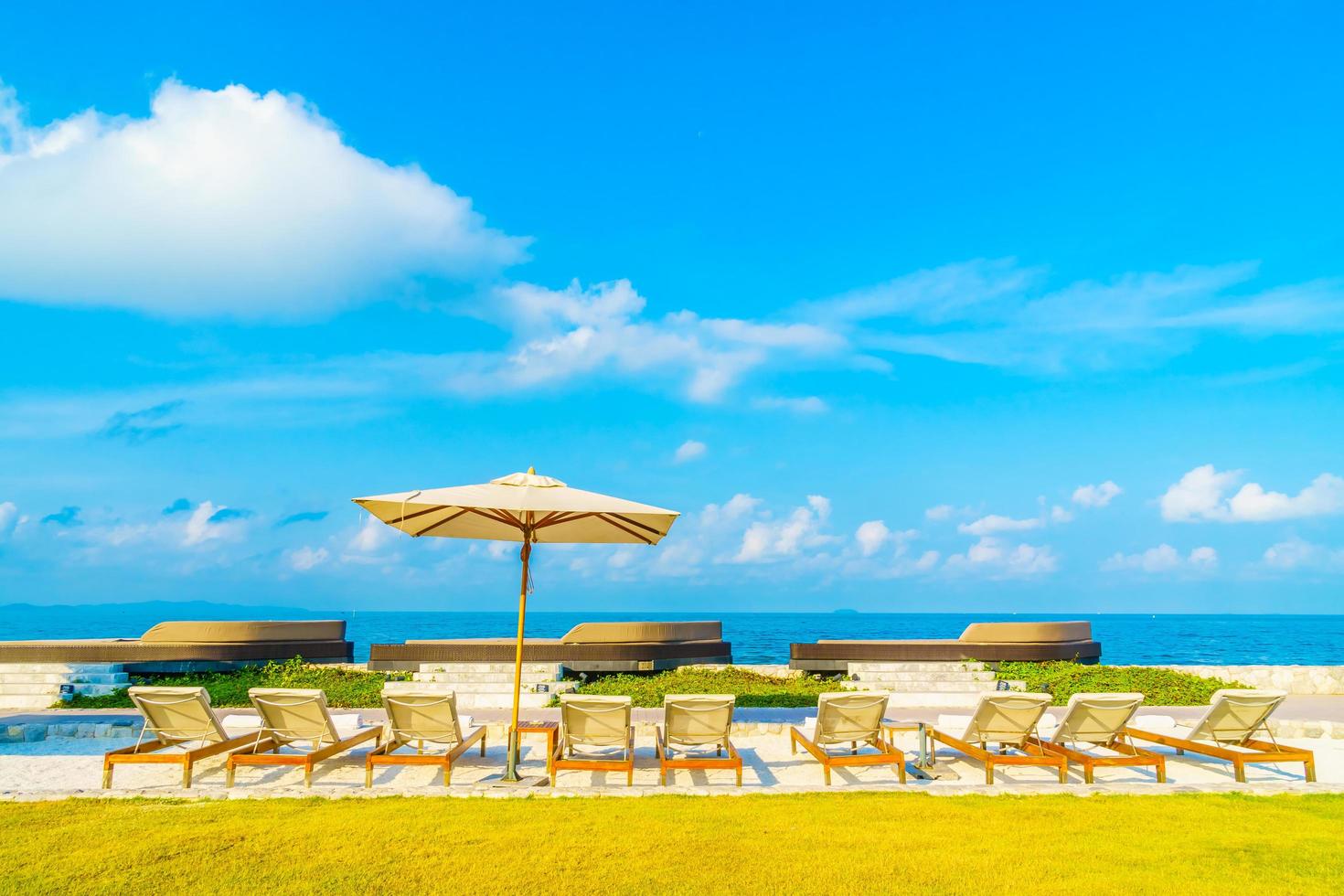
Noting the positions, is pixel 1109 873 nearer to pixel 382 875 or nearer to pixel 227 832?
pixel 382 875

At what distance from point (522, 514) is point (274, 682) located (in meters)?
8.13

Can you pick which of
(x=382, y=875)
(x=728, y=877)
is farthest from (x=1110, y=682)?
(x=382, y=875)

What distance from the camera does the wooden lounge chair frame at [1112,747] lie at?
6918 mm

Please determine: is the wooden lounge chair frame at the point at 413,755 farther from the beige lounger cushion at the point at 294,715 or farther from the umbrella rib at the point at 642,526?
the umbrella rib at the point at 642,526

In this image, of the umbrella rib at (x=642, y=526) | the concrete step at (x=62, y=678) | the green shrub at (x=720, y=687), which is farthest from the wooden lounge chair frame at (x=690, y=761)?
the concrete step at (x=62, y=678)

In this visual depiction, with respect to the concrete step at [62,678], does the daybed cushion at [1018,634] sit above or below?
above

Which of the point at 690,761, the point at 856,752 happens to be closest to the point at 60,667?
the point at 690,761

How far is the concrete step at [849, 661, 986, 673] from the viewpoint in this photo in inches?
562

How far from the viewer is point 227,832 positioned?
16.5 ft

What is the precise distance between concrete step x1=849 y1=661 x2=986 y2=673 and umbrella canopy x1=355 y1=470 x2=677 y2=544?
766cm

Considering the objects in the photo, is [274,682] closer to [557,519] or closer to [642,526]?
[557,519]

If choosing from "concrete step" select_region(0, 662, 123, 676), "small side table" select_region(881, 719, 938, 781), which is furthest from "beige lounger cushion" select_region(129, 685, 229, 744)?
"concrete step" select_region(0, 662, 123, 676)

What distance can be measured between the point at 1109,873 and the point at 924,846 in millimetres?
932

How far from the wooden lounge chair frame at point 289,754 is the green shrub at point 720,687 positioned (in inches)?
199
